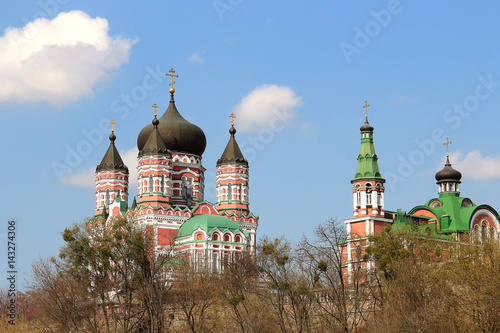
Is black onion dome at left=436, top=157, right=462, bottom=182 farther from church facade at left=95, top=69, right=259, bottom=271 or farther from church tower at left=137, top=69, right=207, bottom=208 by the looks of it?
church tower at left=137, top=69, right=207, bottom=208

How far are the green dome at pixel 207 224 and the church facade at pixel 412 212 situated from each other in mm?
7027

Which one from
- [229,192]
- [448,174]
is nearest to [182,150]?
[229,192]

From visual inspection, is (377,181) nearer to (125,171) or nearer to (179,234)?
(179,234)

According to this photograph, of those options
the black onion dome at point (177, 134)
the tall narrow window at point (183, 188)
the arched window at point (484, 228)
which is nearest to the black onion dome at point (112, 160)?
the black onion dome at point (177, 134)

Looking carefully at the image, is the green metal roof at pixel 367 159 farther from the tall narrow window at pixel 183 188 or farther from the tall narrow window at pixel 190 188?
the tall narrow window at pixel 183 188

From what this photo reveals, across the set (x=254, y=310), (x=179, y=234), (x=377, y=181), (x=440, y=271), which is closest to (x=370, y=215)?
(x=377, y=181)

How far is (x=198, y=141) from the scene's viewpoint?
5841cm

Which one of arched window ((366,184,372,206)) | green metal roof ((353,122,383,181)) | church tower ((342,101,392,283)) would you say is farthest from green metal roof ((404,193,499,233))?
green metal roof ((353,122,383,181))

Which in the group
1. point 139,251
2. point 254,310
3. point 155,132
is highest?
point 155,132

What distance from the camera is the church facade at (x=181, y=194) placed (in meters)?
51.1

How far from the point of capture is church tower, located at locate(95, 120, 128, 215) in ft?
195

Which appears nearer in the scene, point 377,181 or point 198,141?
point 377,181

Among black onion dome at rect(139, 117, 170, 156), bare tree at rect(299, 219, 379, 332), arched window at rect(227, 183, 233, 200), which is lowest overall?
bare tree at rect(299, 219, 379, 332)

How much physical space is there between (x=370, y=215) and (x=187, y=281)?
1537 centimetres
